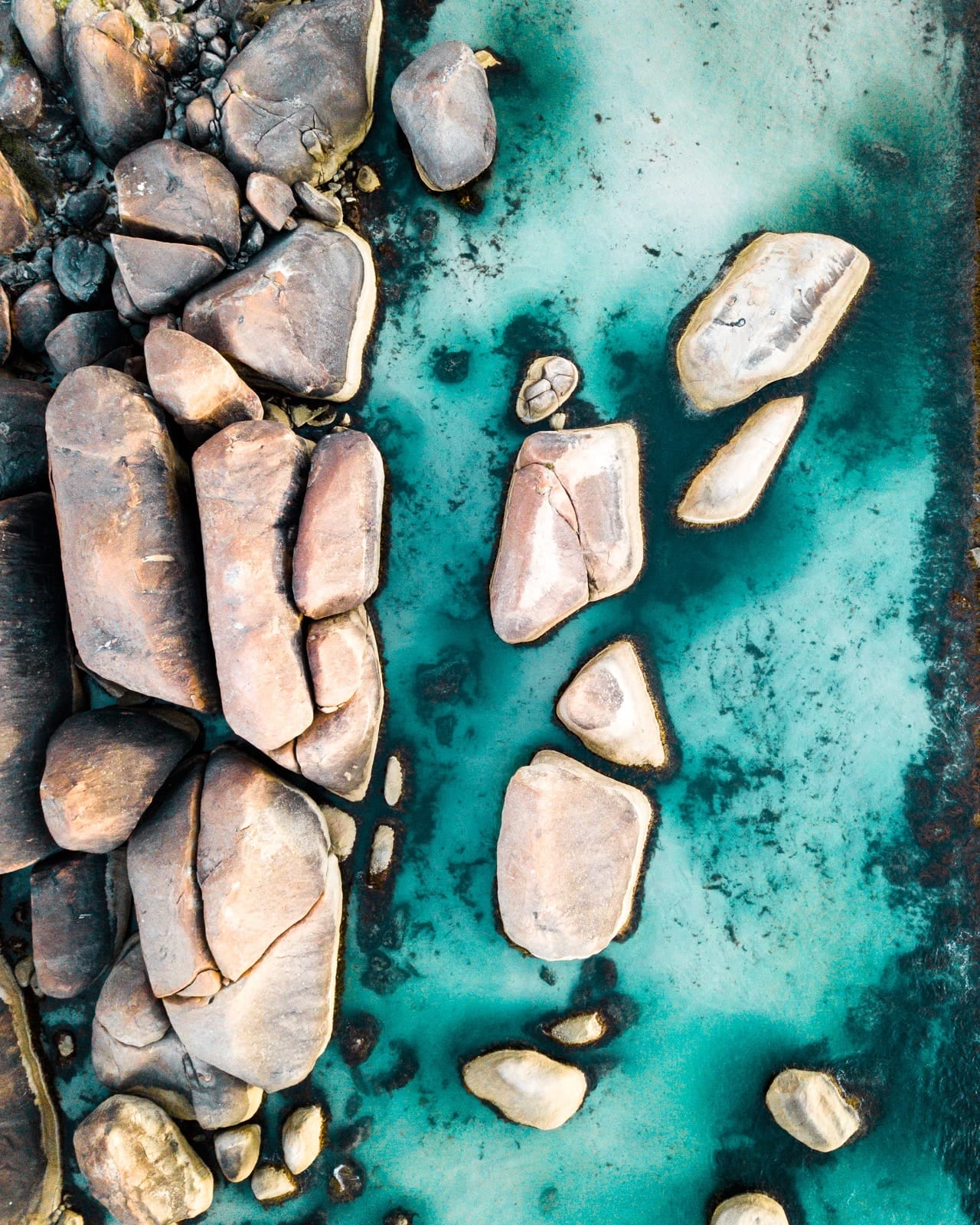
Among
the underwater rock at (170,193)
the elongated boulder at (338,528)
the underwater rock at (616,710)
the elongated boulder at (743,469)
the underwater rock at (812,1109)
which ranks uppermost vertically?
the underwater rock at (170,193)

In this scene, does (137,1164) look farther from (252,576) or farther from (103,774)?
(252,576)

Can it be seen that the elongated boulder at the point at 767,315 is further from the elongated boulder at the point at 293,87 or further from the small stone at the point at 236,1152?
the small stone at the point at 236,1152

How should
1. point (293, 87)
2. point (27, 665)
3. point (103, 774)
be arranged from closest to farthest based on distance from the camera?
point (103, 774), point (27, 665), point (293, 87)

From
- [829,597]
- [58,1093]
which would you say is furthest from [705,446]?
[58,1093]

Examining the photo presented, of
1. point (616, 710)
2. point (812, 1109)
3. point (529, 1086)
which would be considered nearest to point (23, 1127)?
point (529, 1086)

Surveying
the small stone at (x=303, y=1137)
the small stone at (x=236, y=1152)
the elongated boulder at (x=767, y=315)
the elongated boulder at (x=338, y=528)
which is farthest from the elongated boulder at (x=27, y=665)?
the elongated boulder at (x=767, y=315)

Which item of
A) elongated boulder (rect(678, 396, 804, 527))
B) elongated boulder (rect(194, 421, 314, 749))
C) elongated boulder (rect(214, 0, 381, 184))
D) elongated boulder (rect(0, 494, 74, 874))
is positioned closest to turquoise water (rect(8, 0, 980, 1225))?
elongated boulder (rect(678, 396, 804, 527))
